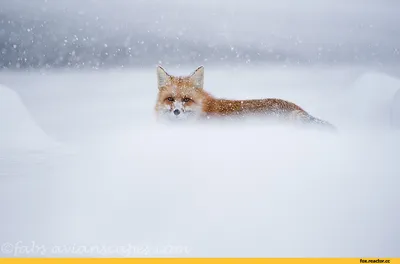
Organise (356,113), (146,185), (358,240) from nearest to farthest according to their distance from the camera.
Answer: (358,240)
(146,185)
(356,113)

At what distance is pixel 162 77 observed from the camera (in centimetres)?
242

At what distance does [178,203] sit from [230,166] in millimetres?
317

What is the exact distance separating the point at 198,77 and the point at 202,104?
0.14 metres

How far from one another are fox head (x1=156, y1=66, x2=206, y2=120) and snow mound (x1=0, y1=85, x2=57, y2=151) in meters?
0.61

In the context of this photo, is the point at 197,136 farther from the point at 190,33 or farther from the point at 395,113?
the point at 395,113

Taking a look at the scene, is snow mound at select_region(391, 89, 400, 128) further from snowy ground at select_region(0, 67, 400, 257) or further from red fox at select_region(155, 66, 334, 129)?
red fox at select_region(155, 66, 334, 129)

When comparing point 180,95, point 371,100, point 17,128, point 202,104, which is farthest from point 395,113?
point 17,128

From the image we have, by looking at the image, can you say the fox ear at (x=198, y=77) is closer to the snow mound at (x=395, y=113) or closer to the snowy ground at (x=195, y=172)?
Result: the snowy ground at (x=195, y=172)

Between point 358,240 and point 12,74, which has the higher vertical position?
point 12,74

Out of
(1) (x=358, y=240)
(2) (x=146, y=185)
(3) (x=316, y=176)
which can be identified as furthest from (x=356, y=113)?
(2) (x=146, y=185)

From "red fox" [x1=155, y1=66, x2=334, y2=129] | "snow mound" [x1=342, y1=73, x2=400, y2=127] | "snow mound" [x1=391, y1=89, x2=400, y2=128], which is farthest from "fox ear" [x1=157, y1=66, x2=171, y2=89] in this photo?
"snow mound" [x1=391, y1=89, x2=400, y2=128]

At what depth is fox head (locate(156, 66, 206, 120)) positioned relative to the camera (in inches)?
91.0

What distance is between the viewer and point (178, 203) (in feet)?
7.52

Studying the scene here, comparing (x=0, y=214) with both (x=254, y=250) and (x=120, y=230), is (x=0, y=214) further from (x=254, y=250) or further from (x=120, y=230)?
(x=254, y=250)
